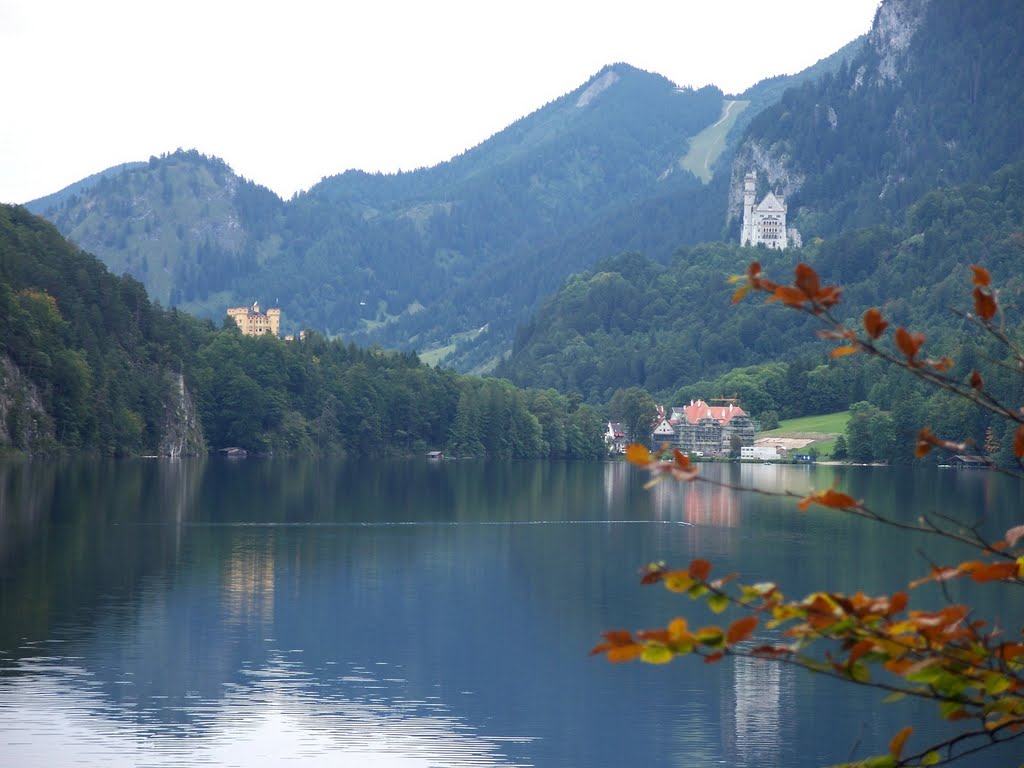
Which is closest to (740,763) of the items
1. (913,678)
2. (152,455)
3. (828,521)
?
(913,678)

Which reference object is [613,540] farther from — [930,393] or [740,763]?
[930,393]

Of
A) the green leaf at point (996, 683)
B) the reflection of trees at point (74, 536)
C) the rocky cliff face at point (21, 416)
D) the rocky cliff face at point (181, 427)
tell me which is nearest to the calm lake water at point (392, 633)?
the reflection of trees at point (74, 536)

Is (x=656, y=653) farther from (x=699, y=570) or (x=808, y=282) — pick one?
(x=808, y=282)

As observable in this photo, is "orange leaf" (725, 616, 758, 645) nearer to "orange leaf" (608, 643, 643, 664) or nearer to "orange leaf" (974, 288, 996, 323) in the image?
"orange leaf" (608, 643, 643, 664)

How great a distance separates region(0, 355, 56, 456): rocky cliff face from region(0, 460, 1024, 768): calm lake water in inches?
706

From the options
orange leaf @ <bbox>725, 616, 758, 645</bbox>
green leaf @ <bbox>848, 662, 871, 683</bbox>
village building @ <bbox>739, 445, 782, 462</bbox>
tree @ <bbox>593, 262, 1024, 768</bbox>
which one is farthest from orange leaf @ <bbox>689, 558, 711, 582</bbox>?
village building @ <bbox>739, 445, 782, 462</bbox>

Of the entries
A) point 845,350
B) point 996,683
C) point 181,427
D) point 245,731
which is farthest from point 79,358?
point 996,683

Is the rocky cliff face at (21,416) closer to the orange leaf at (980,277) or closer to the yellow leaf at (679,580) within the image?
the yellow leaf at (679,580)

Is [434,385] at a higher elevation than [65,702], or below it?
higher

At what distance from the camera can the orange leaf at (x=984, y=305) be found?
20.6ft

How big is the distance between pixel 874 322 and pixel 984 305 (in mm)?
435

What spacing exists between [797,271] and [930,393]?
176 metres

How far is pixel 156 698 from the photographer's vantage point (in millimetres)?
34250

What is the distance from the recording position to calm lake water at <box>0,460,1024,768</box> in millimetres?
31562
